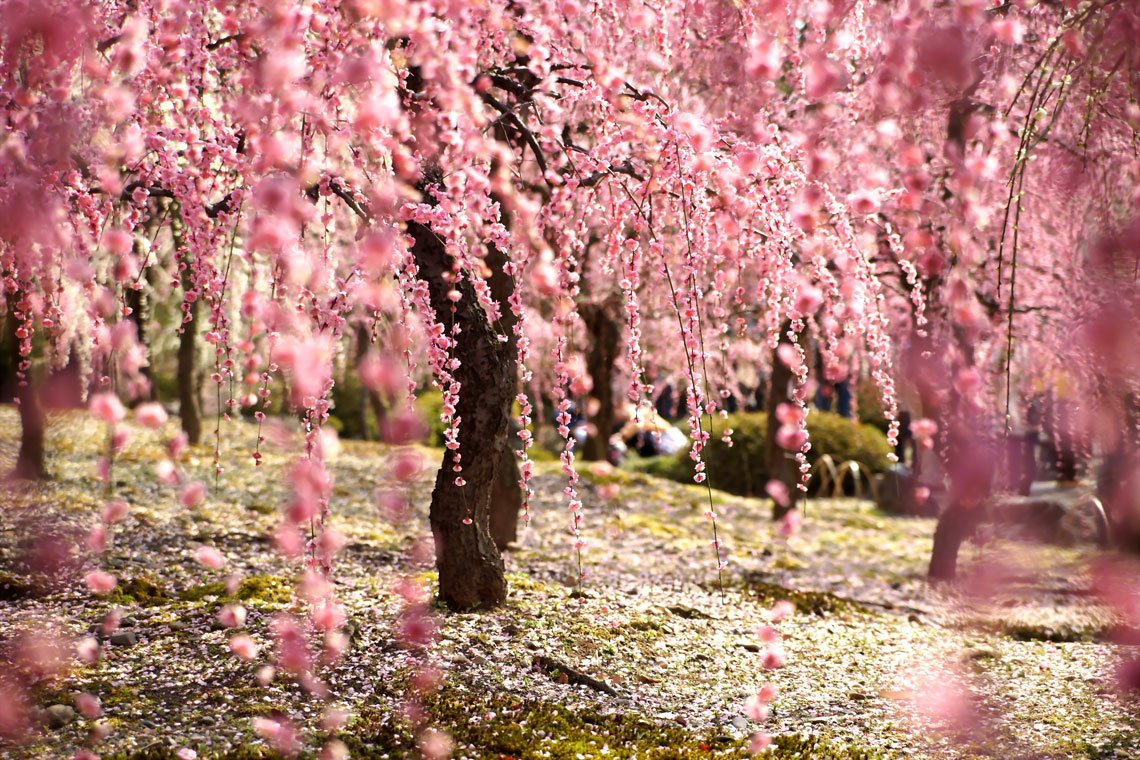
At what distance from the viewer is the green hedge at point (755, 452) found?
12.9 meters

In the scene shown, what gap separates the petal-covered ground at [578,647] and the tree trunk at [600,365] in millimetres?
3484

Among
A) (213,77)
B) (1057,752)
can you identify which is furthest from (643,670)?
(213,77)

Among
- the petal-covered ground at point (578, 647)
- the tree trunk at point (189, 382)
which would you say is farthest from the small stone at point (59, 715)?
the tree trunk at point (189, 382)

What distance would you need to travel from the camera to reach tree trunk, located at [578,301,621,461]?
39.0 feet

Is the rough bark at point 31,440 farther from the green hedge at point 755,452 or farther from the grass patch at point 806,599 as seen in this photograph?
the green hedge at point 755,452

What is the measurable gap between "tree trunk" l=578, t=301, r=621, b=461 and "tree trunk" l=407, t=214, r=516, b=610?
6858mm

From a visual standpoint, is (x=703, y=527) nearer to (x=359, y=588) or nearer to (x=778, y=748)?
(x=359, y=588)

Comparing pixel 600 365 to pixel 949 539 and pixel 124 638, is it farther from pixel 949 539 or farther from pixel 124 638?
pixel 124 638

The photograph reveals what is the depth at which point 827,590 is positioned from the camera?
725cm

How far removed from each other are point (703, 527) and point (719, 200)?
5.23 metres

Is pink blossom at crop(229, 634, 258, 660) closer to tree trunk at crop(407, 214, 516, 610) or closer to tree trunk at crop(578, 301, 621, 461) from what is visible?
tree trunk at crop(407, 214, 516, 610)

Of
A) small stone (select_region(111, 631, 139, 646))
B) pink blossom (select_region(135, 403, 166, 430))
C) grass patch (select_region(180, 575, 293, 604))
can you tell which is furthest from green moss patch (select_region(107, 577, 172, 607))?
pink blossom (select_region(135, 403, 166, 430))

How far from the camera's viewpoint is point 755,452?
12.9 metres

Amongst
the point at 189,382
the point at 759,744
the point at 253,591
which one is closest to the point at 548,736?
the point at 759,744
